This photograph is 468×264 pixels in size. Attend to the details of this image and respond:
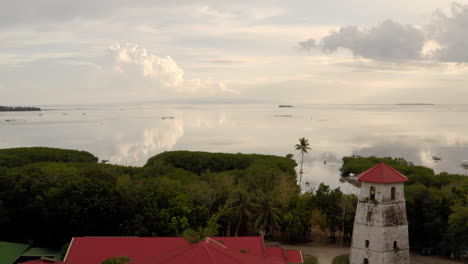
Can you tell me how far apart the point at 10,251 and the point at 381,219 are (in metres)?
29.6

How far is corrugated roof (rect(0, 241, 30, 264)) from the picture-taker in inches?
1406

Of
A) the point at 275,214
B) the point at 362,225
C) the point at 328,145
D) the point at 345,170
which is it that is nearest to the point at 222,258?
the point at 362,225

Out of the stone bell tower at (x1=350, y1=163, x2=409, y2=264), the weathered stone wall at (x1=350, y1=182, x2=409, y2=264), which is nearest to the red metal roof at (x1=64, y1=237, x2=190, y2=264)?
the weathered stone wall at (x1=350, y1=182, x2=409, y2=264)

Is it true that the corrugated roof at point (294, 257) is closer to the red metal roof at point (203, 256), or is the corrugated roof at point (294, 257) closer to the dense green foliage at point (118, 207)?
the dense green foliage at point (118, 207)

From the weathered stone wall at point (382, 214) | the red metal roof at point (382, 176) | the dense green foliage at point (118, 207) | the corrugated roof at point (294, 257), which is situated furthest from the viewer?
the dense green foliage at point (118, 207)

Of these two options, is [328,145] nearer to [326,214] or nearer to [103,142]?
[103,142]

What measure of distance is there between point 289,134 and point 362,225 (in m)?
126

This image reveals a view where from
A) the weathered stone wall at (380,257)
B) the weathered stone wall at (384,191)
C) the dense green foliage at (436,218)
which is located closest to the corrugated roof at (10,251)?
the weathered stone wall at (380,257)

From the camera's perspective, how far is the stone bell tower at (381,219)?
33.8 meters

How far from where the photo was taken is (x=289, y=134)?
16038 centimetres

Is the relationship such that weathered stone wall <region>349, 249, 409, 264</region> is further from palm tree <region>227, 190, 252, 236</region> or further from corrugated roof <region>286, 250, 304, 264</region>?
palm tree <region>227, 190, 252, 236</region>

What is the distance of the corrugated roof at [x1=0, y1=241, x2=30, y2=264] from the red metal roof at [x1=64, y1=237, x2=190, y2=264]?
6.92 m

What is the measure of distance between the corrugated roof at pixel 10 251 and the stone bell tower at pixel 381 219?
1064 inches

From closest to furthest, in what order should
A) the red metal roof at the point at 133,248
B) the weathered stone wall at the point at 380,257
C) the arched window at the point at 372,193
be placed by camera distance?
the red metal roof at the point at 133,248
the weathered stone wall at the point at 380,257
the arched window at the point at 372,193
